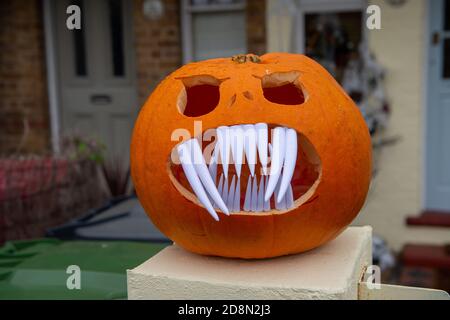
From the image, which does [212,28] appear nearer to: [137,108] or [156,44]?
[156,44]

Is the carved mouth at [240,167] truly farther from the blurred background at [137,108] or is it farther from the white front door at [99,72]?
the white front door at [99,72]

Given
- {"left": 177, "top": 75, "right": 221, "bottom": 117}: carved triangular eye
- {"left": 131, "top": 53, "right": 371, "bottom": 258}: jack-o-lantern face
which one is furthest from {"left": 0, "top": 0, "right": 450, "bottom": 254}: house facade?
{"left": 131, "top": 53, "right": 371, "bottom": 258}: jack-o-lantern face

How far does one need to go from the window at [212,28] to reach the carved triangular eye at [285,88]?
3.33 metres

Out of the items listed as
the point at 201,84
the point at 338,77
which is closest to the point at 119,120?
the point at 338,77

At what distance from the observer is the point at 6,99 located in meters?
5.60

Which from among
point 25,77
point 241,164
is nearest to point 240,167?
point 241,164

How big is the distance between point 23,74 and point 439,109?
3.89 m

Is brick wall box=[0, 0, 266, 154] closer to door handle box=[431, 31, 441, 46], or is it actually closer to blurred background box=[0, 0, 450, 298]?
blurred background box=[0, 0, 450, 298]

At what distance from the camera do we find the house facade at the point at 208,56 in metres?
4.33

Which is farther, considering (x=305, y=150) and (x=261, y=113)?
(x=305, y=150)

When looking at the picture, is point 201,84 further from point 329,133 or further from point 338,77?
point 338,77

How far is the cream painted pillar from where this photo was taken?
1356mm

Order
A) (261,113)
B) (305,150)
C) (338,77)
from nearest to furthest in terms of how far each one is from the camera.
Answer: (261,113), (305,150), (338,77)

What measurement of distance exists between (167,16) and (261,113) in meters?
3.82
